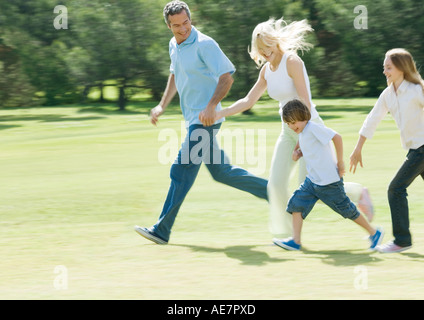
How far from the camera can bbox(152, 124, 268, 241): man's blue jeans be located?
6871 mm

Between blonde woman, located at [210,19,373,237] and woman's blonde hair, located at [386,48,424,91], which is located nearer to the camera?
woman's blonde hair, located at [386,48,424,91]

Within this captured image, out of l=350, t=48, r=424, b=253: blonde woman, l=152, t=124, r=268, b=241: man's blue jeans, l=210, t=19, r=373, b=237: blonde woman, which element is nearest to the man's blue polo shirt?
l=152, t=124, r=268, b=241: man's blue jeans

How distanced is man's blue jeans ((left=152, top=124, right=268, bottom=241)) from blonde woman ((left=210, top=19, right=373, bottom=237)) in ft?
1.00

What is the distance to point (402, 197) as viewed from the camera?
633 cm

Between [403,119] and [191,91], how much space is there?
184 cm

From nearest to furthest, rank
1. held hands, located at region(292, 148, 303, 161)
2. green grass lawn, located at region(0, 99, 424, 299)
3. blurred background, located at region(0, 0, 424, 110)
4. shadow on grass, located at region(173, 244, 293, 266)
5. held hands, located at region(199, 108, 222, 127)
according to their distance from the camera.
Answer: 1. green grass lawn, located at region(0, 99, 424, 299)
2. shadow on grass, located at region(173, 244, 293, 266)
3. held hands, located at region(292, 148, 303, 161)
4. held hands, located at region(199, 108, 222, 127)
5. blurred background, located at region(0, 0, 424, 110)

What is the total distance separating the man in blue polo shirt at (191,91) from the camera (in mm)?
6746

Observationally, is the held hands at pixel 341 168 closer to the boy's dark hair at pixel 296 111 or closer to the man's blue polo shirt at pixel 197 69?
the boy's dark hair at pixel 296 111

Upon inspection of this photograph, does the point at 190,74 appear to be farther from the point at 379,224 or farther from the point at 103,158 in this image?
the point at 103,158

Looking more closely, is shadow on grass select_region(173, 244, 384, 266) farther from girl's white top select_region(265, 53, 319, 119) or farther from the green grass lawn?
girl's white top select_region(265, 53, 319, 119)

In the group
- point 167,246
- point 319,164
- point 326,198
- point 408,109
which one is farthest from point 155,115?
point 408,109

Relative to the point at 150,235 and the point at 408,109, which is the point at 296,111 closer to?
the point at 408,109

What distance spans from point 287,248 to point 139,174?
637 cm

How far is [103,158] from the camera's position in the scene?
49.6 ft
